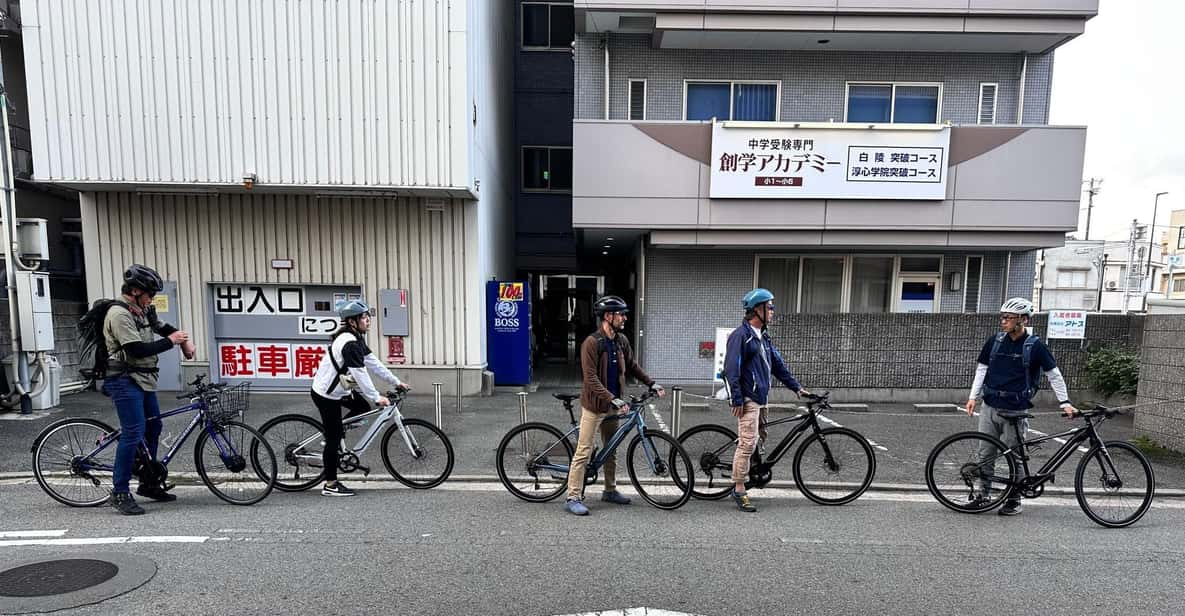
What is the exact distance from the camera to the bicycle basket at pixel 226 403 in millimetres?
4648

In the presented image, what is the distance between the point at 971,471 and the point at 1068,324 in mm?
6555

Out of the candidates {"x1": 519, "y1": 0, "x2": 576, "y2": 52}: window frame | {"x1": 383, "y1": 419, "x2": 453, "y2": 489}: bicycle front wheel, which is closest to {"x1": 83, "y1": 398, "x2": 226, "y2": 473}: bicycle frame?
{"x1": 383, "y1": 419, "x2": 453, "y2": 489}: bicycle front wheel

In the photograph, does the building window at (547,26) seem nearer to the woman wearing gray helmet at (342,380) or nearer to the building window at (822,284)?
the building window at (822,284)

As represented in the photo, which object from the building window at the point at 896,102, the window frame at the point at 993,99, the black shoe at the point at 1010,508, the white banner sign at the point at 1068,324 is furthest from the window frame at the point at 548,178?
the black shoe at the point at 1010,508

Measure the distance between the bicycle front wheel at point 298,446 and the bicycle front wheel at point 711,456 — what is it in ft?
11.0

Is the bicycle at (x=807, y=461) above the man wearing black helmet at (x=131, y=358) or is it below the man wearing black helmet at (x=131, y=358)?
below

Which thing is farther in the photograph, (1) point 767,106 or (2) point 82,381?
(1) point 767,106

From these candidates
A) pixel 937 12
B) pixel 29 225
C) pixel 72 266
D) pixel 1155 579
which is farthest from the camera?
pixel 72 266

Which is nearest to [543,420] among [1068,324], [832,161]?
[832,161]

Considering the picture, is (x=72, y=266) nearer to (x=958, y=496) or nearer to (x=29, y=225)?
(x=29, y=225)

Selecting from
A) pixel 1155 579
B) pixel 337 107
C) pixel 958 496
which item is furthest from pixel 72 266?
pixel 1155 579

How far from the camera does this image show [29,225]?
25.0 ft

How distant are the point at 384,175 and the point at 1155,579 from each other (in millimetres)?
9285

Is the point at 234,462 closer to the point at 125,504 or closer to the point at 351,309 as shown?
the point at 125,504
